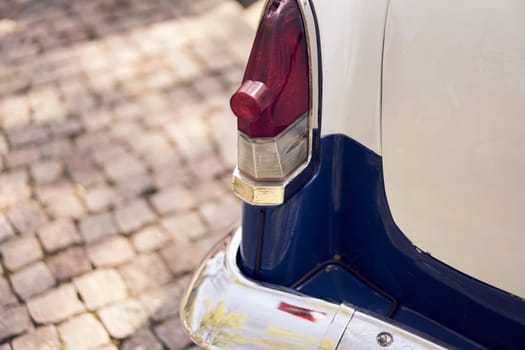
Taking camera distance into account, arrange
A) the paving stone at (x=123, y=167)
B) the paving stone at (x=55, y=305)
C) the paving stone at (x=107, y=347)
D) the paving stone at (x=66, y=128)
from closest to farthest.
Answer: the paving stone at (x=107, y=347) < the paving stone at (x=55, y=305) < the paving stone at (x=123, y=167) < the paving stone at (x=66, y=128)

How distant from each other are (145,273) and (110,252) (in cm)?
19

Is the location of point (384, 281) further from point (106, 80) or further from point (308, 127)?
point (106, 80)

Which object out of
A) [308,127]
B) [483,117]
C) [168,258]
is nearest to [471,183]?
[483,117]

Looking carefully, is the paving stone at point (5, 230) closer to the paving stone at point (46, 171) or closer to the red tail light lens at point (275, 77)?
the paving stone at point (46, 171)

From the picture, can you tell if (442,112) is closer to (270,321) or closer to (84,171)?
(270,321)

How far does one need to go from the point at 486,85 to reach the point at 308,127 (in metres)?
0.40

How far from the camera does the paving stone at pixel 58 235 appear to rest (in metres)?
2.82

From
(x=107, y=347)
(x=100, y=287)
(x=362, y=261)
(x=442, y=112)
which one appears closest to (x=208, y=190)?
(x=100, y=287)

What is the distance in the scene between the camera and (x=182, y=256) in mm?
2791

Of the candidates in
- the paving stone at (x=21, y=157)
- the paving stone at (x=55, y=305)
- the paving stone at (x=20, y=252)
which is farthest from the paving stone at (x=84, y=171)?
the paving stone at (x=55, y=305)

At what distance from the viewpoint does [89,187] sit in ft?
10.1

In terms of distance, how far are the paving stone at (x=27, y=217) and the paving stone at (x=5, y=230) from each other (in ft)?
0.07

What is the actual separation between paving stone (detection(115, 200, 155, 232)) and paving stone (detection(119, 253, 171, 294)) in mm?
178

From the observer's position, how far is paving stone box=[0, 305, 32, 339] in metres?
2.49
